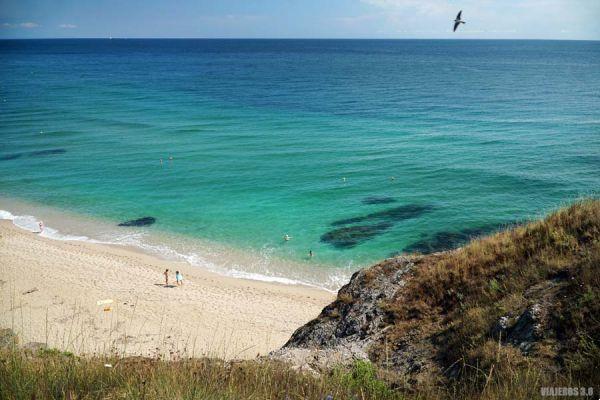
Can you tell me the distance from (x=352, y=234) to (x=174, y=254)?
13.3 metres

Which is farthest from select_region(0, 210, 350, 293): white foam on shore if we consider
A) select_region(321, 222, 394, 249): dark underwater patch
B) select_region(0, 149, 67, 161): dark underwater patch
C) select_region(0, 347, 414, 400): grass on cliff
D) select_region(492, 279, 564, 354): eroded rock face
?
select_region(0, 347, 414, 400): grass on cliff

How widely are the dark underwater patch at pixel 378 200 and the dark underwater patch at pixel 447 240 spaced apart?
274 inches

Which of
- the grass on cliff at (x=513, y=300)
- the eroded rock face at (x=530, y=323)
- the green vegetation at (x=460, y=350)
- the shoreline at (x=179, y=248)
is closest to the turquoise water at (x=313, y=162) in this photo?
the shoreline at (x=179, y=248)

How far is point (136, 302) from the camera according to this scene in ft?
70.7

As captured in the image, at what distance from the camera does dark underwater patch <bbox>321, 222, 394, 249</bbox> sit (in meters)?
30.6

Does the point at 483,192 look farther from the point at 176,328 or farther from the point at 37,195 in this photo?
the point at 37,195

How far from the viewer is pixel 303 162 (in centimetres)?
4759

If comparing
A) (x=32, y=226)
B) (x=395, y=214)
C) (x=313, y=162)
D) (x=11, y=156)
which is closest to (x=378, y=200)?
(x=395, y=214)

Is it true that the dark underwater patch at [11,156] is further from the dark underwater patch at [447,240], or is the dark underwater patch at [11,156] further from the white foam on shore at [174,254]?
the dark underwater patch at [447,240]

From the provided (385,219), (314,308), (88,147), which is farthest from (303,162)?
(88,147)

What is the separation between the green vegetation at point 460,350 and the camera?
5.12m

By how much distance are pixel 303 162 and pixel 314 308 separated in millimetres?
25659

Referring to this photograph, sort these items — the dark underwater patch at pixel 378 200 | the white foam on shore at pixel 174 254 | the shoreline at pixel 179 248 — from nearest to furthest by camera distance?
1. the white foam on shore at pixel 174 254
2. the shoreline at pixel 179 248
3. the dark underwater patch at pixel 378 200

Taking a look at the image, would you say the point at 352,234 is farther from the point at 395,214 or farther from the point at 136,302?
the point at 136,302
